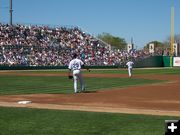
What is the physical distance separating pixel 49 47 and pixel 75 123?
161 ft

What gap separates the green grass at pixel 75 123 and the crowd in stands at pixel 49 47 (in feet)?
137

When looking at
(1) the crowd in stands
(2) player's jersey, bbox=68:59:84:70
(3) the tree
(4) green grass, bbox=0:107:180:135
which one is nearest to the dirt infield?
(4) green grass, bbox=0:107:180:135

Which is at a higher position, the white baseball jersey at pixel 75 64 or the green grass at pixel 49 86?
the white baseball jersey at pixel 75 64

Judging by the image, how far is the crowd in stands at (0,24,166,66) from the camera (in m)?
52.5

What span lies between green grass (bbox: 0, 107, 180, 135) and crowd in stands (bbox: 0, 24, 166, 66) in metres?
41.6

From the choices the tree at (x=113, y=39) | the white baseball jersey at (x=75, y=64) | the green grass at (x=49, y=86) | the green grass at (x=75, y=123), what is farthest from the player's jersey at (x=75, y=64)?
the tree at (x=113, y=39)

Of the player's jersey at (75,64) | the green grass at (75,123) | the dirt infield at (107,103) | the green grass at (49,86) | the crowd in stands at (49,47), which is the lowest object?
the dirt infield at (107,103)

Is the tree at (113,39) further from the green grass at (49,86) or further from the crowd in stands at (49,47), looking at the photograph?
the green grass at (49,86)

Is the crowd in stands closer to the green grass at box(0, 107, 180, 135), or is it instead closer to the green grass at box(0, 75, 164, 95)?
the green grass at box(0, 75, 164, 95)

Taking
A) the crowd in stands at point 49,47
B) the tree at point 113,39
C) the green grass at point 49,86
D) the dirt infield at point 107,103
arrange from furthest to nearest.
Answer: the tree at point 113,39, the crowd in stands at point 49,47, the green grass at point 49,86, the dirt infield at point 107,103

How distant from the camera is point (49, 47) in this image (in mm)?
57125

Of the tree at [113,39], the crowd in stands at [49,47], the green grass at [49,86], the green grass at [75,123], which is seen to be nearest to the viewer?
the green grass at [75,123]

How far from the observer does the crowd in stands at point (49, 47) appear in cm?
5247

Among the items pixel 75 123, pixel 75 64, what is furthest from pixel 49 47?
pixel 75 123
